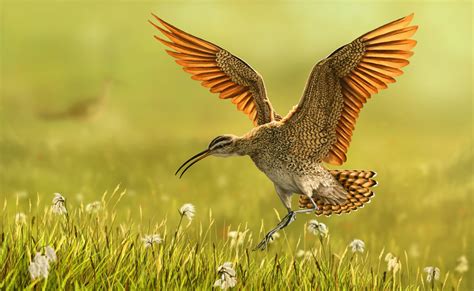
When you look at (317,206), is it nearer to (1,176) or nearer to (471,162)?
(471,162)

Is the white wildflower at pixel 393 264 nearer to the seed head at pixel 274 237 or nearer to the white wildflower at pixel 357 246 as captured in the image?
the white wildflower at pixel 357 246

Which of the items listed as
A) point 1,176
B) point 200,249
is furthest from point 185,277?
point 1,176

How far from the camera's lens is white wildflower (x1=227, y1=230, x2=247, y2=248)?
12.5 feet

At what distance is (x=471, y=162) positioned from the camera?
4883mm

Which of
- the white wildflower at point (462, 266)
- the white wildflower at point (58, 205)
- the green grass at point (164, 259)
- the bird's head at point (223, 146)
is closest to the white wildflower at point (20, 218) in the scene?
the green grass at point (164, 259)

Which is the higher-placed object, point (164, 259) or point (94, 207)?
point (94, 207)

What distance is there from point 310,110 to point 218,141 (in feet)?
1.79

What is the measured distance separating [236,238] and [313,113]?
2.71 ft

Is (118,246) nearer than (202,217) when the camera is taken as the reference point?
Yes

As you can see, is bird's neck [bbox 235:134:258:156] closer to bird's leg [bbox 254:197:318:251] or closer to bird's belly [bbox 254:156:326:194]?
bird's belly [bbox 254:156:326:194]

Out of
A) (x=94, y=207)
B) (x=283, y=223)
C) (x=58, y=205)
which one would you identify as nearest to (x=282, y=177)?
(x=283, y=223)

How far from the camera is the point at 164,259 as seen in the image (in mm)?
3619

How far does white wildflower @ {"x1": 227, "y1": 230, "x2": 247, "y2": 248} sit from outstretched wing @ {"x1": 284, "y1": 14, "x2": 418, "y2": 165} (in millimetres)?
631

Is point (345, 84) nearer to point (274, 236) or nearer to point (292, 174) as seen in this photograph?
point (292, 174)
